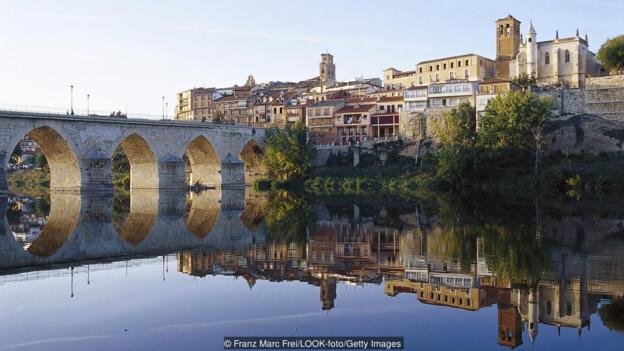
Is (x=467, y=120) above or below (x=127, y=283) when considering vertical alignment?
above

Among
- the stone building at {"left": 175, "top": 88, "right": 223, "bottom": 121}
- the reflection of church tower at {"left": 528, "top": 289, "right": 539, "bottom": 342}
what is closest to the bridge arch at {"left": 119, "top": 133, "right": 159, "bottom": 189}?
the stone building at {"left": 175, "top": 88, "right": 223, "bottom": 121}

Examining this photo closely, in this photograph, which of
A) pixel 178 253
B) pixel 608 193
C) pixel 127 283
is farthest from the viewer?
pixel 608 193

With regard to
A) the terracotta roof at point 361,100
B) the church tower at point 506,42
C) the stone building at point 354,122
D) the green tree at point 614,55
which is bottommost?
the stone building at point 354,122

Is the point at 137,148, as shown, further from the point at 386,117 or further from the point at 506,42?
the point at 506,42

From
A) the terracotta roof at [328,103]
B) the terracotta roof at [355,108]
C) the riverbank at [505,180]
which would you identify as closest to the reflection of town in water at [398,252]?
the riverbank at [505,180]

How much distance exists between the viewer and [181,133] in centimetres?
6331

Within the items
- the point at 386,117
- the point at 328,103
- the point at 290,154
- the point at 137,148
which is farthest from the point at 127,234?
the point at 328,103

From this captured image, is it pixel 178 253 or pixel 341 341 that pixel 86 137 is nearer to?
pixel 178 253

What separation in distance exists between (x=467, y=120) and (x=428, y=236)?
115 feet

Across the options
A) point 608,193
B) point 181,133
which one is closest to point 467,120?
point 608,193

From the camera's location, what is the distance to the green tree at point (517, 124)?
163 feet

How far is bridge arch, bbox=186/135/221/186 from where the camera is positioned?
223 ft

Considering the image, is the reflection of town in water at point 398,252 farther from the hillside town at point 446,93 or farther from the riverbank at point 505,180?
the hillside town at point 446,93

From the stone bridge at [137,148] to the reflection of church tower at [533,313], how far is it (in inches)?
1669
